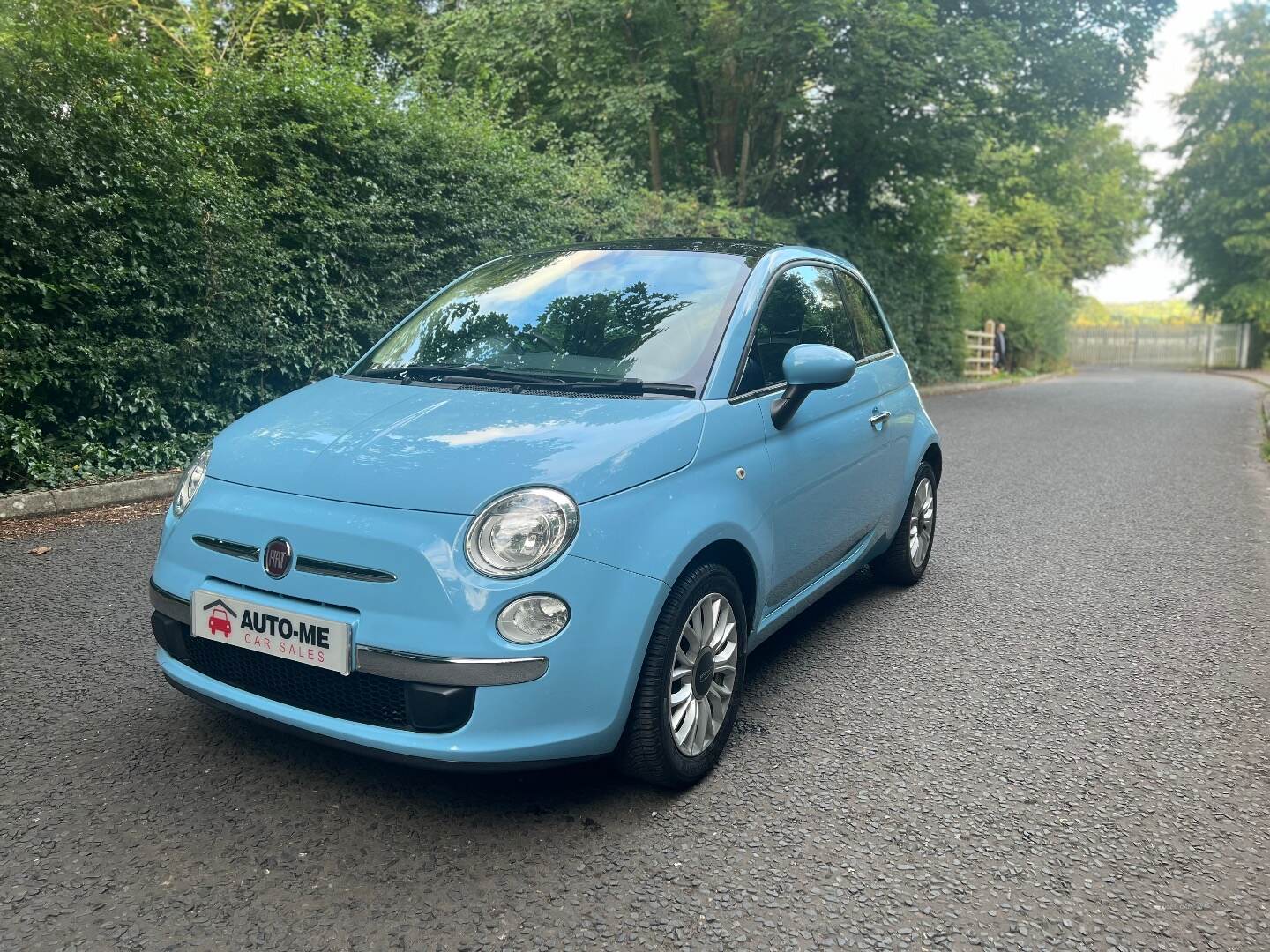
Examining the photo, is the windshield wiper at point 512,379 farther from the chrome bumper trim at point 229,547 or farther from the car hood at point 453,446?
the chrome bumper trim at point 229,547

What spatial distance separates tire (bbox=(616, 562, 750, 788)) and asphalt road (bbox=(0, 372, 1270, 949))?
0.12 meters

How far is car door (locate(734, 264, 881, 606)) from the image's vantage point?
341 centimetres

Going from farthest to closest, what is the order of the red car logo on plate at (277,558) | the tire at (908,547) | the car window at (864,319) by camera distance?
the tire at (908,547) → the car window at (864,319) → the red car logo on plate at (277,558)

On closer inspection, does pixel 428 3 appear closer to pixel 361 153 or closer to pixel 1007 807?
pixel 361 153

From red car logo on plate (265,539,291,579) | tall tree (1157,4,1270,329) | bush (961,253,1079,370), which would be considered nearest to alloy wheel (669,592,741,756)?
red car logo on plate (265,539,291,579)

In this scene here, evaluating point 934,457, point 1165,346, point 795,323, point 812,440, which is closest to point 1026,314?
point 1165,346

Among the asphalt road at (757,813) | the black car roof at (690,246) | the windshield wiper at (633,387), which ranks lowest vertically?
the asphalt road at (757,813)

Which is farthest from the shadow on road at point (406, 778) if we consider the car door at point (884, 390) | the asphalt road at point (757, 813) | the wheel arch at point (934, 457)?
the wheel arch at point (934, 457)

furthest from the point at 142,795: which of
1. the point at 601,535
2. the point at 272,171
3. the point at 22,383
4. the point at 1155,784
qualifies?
the point at 272,171

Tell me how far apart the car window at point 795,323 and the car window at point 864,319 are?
3.7 inches

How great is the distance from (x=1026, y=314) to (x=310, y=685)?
1194 inches

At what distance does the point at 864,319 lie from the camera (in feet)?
15.5

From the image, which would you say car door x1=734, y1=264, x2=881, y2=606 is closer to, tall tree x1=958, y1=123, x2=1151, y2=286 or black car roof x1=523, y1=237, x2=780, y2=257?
black car roof x1=523, y1=237, x2=780, y2=257

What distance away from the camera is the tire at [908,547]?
4.93 metres
